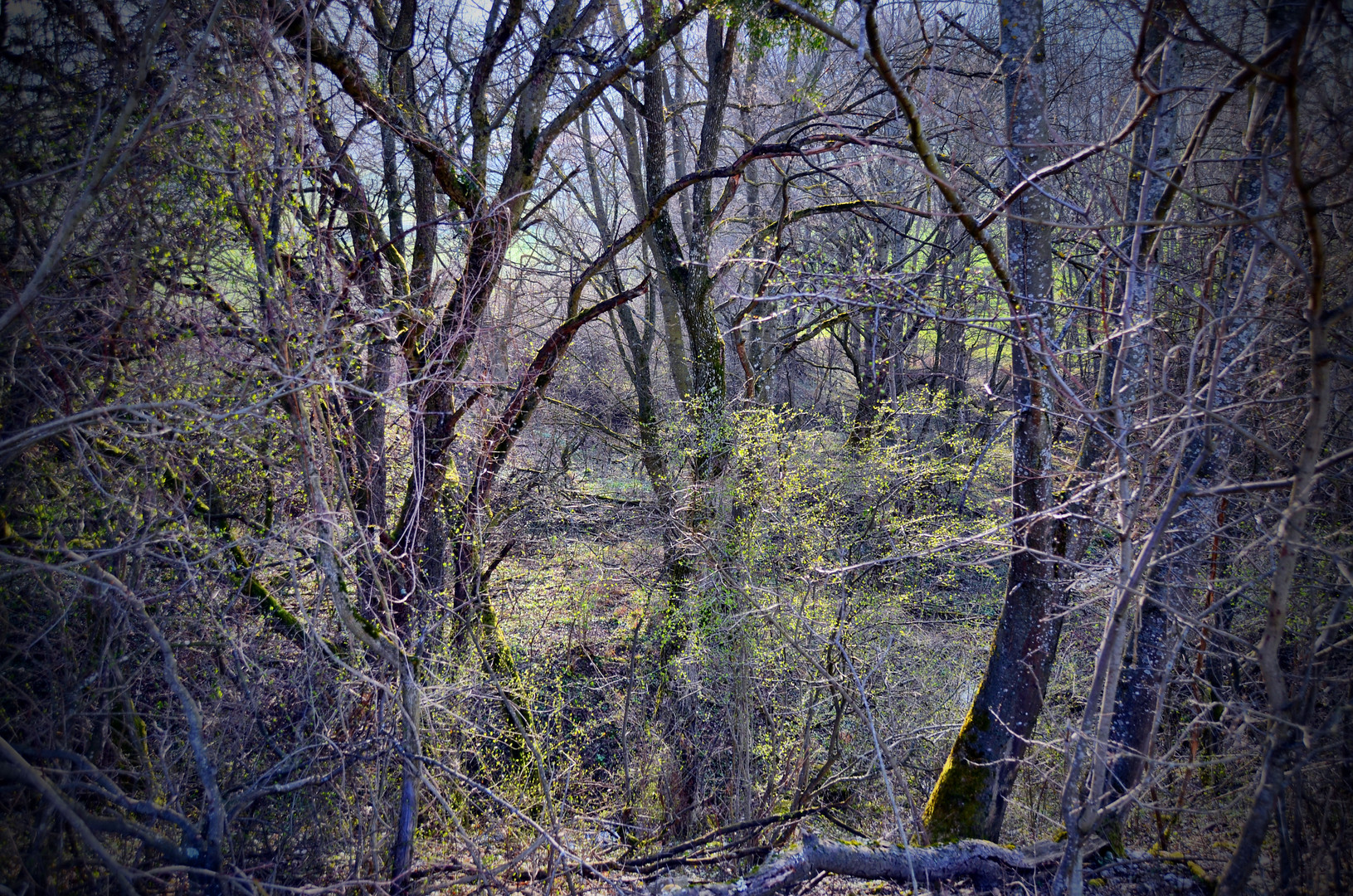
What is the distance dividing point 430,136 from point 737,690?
5.91 m

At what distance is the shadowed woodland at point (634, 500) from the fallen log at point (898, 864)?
2 centimetres

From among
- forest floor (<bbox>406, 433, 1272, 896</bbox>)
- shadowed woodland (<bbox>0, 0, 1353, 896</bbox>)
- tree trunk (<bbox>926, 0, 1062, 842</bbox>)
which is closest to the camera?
shadowed woodland (<bbox>0, 0, 1353, 896</bbox>)

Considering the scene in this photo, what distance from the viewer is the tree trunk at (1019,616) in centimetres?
437

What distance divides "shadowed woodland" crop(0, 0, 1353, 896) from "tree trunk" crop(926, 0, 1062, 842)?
37 mm

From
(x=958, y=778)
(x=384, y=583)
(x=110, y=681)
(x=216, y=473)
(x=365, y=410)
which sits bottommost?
(x=958, y=778)

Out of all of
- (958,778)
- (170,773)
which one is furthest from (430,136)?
(958,778)

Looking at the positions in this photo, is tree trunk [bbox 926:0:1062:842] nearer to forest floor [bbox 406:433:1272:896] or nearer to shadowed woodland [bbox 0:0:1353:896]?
shadowed woodland [bbox 0:0:1353:896]

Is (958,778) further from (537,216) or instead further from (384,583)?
(537,216)

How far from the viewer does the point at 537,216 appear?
8.62 meters

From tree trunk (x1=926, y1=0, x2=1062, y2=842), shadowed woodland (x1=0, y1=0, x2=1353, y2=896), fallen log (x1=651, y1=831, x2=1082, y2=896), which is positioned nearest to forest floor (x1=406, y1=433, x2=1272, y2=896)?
shadowed woodland (x1=0, y1=0, x2=1353, y2=896)

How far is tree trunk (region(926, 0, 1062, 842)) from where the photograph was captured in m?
4.37

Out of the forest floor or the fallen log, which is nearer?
the fallen log

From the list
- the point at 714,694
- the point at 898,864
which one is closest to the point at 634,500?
the point at 714,694

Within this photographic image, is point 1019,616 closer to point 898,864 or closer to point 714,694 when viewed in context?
point 898,864
